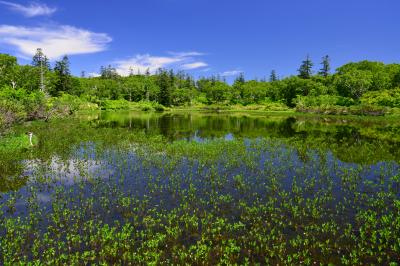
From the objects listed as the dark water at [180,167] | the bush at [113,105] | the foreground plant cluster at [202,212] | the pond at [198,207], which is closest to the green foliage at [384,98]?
the dark water at [180,167]

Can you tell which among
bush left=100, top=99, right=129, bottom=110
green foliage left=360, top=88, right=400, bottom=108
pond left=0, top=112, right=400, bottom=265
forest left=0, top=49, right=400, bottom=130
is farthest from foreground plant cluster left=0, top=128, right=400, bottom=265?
bush left=100, top=99, right=129, bottom=110

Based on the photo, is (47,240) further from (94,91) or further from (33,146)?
(94,91)

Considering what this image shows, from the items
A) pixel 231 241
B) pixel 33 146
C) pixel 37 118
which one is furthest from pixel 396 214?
pixel 37 118

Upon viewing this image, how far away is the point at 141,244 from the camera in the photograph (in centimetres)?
1294

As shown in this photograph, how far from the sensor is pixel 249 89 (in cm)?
15762

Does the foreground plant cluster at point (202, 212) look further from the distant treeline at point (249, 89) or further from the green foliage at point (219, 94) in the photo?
the green foliage at point (219, 94)

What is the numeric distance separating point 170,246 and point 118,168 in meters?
13.6

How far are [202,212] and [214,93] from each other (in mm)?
147556

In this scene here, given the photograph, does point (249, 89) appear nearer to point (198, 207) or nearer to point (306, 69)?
point (306, 69)

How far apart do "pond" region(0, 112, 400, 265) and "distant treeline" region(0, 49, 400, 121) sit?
51510 millimetres

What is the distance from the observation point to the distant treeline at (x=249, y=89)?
95875mm

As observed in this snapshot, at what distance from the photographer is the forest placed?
267 ft

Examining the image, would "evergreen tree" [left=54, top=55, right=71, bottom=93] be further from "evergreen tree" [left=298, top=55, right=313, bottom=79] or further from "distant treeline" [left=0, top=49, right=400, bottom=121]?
"evergreen tree" [left=298, top=55, right=313, bottom=79]

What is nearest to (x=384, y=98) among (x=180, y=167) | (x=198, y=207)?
(x=180, y=167)
